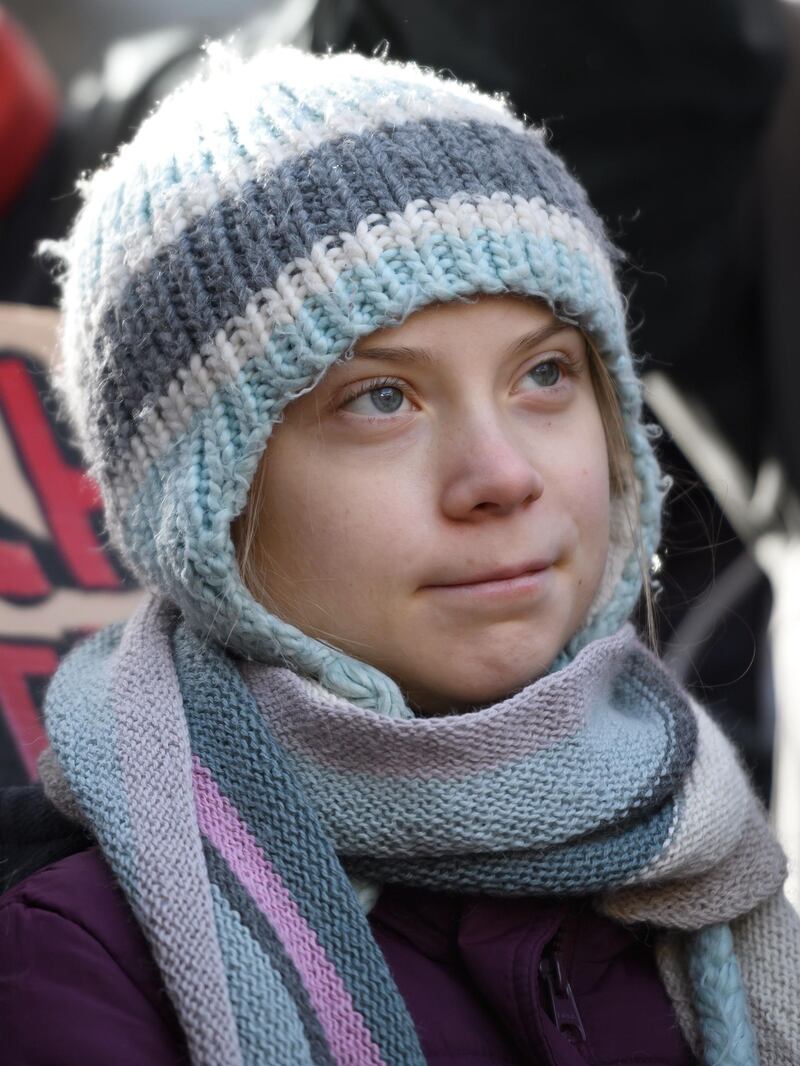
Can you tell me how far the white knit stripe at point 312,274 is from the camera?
1133 millimetres

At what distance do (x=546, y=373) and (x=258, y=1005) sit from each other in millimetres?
628

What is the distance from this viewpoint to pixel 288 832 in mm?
1094

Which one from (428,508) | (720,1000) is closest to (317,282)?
(428,508)

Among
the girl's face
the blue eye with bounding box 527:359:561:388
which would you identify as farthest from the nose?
the blue eye with bounding box 527:359:561:388

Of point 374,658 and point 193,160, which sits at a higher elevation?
point 193,160

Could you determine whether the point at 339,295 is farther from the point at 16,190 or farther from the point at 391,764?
the point at 16,190

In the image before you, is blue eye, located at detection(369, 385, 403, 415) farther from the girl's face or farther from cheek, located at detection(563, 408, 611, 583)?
cheek, located at detection(563, 408, 611, 583)

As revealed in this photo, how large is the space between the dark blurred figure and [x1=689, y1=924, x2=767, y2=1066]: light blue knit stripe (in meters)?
0.73

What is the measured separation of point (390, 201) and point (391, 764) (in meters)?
0.50

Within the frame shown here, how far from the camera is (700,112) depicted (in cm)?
205

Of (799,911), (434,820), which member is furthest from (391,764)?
(799,911)

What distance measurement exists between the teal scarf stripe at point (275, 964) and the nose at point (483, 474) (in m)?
0.36

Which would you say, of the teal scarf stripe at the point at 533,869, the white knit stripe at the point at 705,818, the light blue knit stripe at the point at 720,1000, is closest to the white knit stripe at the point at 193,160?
the teal scarf stripe at the point at 533,869

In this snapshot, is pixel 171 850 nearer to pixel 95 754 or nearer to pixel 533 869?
pixel 95 754
